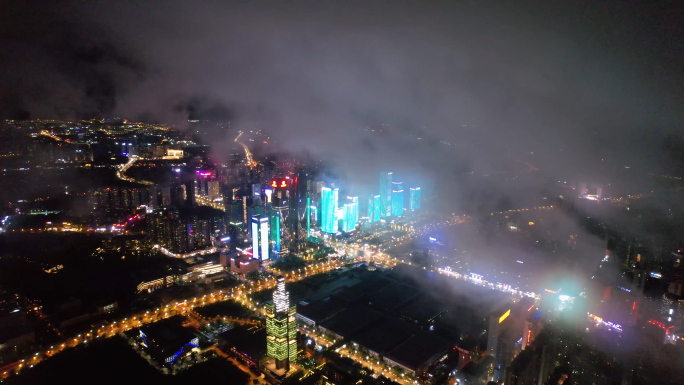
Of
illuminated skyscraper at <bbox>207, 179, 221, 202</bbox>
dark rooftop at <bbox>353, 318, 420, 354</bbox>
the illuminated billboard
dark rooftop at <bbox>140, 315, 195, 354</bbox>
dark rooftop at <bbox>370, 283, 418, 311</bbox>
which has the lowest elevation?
dark rooftop at <bbox>353, 318, 420, 354</bbox>

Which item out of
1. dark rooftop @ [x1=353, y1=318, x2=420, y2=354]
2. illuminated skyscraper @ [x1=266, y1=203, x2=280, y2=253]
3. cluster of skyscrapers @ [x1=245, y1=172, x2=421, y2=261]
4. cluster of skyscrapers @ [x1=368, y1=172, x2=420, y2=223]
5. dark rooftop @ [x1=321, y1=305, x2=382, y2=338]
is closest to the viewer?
dark rooftop @ [x1=353, y1=318, x2=420, y2=354]

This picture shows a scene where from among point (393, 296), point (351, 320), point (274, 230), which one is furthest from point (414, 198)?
point (351, 320)

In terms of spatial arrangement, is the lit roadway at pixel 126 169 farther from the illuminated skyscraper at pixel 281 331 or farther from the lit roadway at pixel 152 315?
the illuminated skyscraper at pixel 281 331

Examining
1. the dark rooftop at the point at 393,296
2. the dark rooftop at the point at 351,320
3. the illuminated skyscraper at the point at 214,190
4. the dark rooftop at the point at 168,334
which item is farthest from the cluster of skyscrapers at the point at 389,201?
the dark rooftop at the point at 168,334

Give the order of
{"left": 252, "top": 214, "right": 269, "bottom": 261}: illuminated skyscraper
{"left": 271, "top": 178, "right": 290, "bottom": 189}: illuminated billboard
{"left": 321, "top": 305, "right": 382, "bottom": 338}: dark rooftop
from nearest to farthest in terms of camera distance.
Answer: {"left": 321, "top": 305, "right": 382, "bottom": 338}: dark rooftop < {"left": 252, "top": 214, "right": 269, "bottom": 261}: illuminated skyscraper < {"left": 271, "top": 178, "right": 290, "bottom": 189}: illuminated billboard

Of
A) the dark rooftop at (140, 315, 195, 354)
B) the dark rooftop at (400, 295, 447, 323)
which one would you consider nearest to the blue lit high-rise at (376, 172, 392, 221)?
the dark rooftop at (400, 295, 447, 323)

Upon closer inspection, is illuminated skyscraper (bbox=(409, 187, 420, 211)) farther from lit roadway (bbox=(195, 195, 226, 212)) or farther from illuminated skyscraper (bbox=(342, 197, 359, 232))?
lit roadway (bbox=(195, 195, 226, 212))

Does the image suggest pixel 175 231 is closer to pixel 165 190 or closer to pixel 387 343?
pixel 165 190

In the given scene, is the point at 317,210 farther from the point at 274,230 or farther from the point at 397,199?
the point at 397,199

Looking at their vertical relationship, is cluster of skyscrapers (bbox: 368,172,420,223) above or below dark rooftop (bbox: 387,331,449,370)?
above
